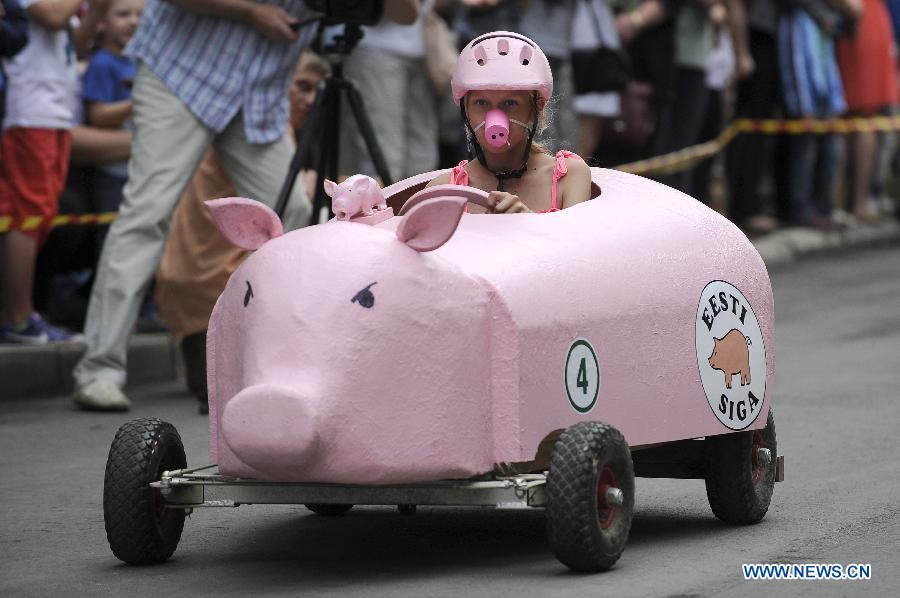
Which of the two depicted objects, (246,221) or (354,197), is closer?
(246,221)

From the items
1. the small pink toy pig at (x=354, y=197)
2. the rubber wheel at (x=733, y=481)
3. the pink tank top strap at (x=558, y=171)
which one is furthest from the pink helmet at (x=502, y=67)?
the rubber wheel at (x=733, y=481)

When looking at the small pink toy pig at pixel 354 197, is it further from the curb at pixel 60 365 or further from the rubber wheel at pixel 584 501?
the curb at pixel 60 365

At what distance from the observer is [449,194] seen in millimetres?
5855

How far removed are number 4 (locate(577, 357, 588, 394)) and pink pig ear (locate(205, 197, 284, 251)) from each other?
36.0 inches

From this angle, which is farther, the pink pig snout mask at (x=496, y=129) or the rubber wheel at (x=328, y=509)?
the rubber wheel at (x=328, y=509)

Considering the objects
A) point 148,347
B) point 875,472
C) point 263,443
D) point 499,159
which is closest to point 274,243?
point 263,443

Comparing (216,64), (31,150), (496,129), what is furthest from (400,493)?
(31,150)

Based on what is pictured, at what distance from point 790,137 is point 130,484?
11.2 meters

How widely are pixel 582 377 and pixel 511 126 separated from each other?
108 cm

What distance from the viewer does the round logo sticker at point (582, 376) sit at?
5695mm

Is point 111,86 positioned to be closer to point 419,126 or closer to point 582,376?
point 419,126

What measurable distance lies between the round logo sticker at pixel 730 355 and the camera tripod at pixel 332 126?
2.55 m

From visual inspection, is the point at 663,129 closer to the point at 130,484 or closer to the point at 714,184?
the point at 714,184

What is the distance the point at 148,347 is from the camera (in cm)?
1046
